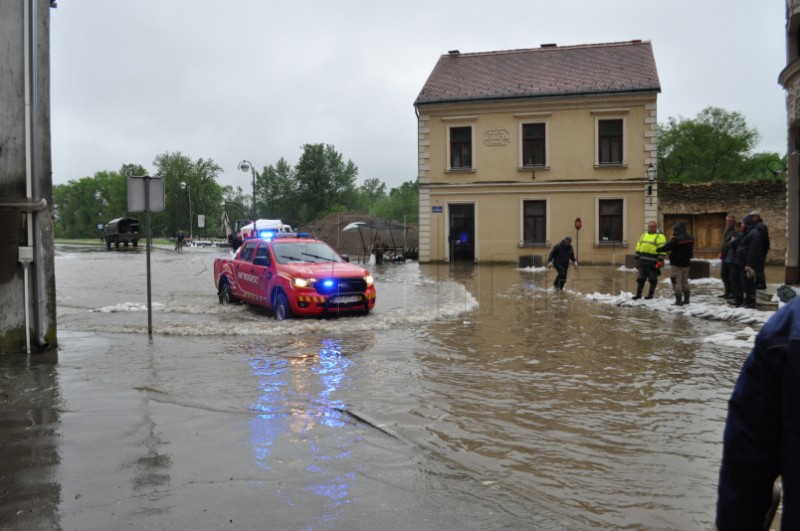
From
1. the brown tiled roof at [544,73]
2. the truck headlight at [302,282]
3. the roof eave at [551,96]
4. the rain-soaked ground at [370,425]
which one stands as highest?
the brown tiled roof at [544,73]

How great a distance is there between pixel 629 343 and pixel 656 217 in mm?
22968

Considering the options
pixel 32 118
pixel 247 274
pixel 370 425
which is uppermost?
pixel 32 118

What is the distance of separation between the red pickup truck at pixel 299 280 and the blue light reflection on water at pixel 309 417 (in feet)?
9.08

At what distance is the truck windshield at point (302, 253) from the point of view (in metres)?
13.1

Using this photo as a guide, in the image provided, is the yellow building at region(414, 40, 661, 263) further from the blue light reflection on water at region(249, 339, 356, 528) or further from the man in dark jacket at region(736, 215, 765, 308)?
the blue light reflection on water at region(249, 339, 356, 528)

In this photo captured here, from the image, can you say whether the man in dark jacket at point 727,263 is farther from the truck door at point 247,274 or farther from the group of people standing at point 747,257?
the truck door at point 247,274

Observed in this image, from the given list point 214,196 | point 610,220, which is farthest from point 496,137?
point 214,196

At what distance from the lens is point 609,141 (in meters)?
30.9

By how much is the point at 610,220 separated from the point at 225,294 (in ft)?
69.4

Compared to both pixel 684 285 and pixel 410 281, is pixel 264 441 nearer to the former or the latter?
pixel 684 285

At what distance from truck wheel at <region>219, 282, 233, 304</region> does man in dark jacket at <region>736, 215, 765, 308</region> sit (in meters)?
10.9

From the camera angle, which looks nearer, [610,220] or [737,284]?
[737,284]

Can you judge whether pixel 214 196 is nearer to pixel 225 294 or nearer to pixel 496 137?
pixel 496 137

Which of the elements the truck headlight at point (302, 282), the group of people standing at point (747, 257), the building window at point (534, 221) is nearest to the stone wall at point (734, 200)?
the building window at point (534, 221)
